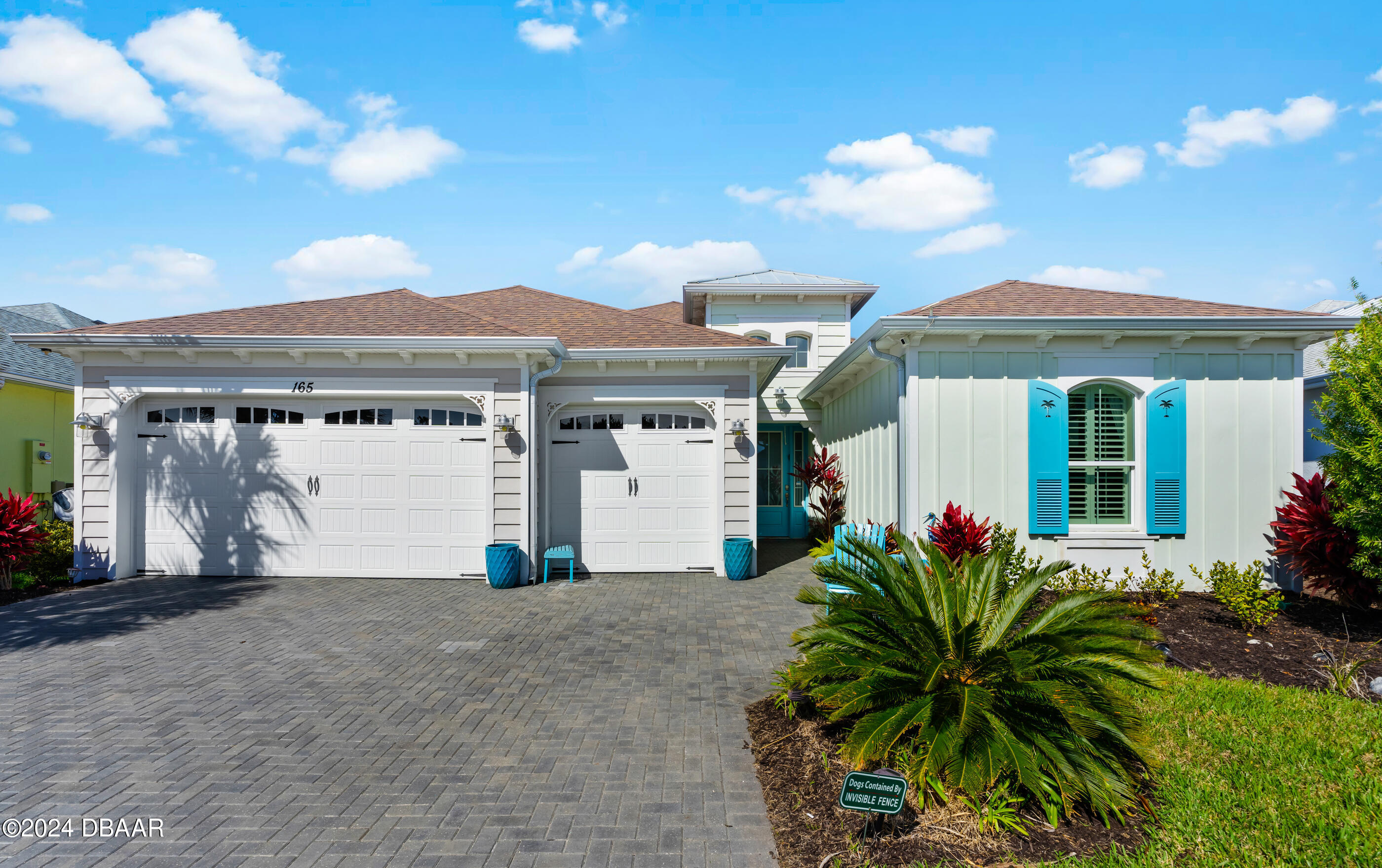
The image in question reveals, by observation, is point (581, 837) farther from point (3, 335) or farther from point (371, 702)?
point (3, 335)

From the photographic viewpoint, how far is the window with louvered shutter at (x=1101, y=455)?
8.20m

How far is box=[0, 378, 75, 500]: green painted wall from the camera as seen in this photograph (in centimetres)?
1176

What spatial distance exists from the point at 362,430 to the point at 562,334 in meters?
3.29

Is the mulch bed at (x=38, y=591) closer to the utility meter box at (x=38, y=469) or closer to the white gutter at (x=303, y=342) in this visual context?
the white gutter at (x=303, y=342)

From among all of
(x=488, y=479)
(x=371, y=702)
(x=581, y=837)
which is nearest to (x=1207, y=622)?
(x=581, y=837)

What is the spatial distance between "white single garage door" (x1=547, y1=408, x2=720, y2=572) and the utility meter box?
1050 cm

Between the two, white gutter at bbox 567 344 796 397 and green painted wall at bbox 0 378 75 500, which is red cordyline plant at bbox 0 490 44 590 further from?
white gutter at bbox 567 344 796 397

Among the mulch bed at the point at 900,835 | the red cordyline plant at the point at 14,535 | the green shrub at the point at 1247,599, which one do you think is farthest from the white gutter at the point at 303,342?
the green shrub at the point at 1247,599

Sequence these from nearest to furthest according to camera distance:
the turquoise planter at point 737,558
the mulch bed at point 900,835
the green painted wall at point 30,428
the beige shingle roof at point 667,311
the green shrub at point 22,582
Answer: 1. the mulch bed at point 900,835
2. the green shrub at point 22,582
3. the turquoise planter at point 737,558
4. the green painted wall at point 30,428
5. the beige shingle roof at point 667,311

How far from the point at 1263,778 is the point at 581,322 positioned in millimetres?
9871

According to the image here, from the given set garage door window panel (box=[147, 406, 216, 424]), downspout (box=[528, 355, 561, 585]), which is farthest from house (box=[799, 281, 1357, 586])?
garage door window panel (box=[147, 406, 216, 424])

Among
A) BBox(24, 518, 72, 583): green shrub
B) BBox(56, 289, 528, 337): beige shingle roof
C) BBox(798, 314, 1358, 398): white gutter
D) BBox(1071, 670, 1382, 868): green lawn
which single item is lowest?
BBox(1071, 670, 1382, 868): green lawn

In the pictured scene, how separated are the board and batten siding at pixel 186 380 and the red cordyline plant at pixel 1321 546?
945cm

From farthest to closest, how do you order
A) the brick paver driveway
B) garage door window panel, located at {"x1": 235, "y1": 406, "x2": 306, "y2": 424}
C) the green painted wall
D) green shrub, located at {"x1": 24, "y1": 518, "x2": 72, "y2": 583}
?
the green painted wall
garage door window panel, located at {"x1": 235, "y1": 406, "x2": 306, "y2": 424}
green shrub, located at {"x1": 24, "y1": 518, "x2": 72, "y2": 583}
the brick paver driveway
